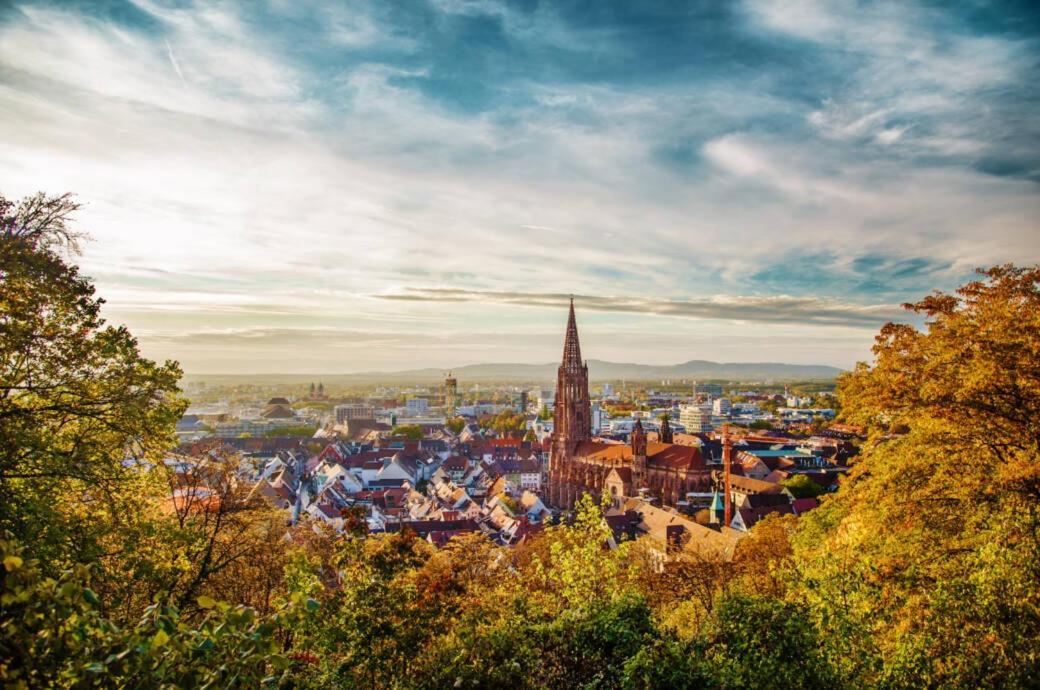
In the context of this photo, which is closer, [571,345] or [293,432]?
[571,345]

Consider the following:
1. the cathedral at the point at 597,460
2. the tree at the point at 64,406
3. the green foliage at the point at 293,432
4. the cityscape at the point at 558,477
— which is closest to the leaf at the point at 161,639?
the tree at the point at 64,406

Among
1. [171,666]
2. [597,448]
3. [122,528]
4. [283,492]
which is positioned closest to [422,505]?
[283,492]

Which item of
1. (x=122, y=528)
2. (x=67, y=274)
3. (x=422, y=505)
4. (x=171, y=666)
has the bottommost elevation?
(x=422, y=505)

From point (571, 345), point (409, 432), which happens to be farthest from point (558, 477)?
point (409, 432)

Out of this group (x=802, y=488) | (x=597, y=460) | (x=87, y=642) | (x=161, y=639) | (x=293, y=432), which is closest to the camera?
(x=161, y=639)

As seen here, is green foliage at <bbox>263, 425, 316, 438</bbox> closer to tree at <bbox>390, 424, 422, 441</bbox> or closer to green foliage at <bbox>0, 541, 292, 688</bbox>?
tree at <bbox>390, 424, 422, 441</bbox>

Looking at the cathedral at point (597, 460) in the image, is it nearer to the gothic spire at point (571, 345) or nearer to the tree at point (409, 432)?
the gothic spire at point (571, 345)

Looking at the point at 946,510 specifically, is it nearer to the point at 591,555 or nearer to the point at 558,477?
the point at 591,555

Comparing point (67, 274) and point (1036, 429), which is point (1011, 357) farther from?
point (67, 274)
